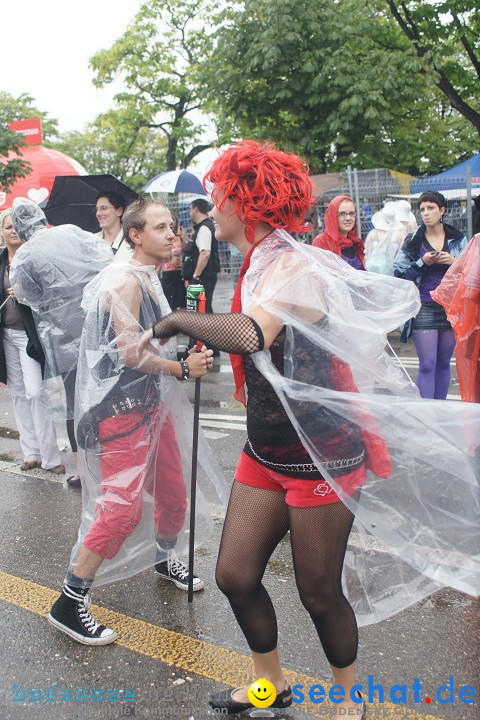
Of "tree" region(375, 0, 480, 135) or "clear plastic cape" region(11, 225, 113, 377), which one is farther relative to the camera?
"tree" region(375, 0, 480, 135)

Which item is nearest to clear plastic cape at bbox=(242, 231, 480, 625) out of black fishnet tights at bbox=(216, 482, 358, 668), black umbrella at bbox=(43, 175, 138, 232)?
black fishnet tights at bbox=(216, 482, 358, 668)

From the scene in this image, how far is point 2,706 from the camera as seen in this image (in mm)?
2521

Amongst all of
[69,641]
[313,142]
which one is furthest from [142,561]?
[313,142]

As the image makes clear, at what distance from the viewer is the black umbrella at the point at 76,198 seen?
220 inches

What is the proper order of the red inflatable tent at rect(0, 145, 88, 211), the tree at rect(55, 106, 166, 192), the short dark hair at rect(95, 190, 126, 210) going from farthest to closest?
1. the tree at rect(55, 106, 166, 192)
2. the red inflatable tent at rect(0, 145, 88, 211)
3. the short dark hair at rect(95, 190, 126, 210)

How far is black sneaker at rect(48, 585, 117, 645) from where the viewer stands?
2.89 meters

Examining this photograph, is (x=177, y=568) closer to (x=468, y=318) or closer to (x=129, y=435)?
(x=129, y=435)

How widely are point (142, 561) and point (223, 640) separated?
50 centimetres

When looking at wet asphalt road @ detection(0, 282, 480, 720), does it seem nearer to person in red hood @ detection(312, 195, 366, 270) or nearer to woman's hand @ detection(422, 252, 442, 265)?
woman's hand @ detection(422, 252, 442, 265)

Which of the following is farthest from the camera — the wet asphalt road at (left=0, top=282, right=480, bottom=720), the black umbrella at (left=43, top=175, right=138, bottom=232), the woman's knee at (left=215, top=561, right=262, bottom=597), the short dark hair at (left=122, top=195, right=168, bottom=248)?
the black umbrella at (left=43, top=175, right=138, bottom=232)

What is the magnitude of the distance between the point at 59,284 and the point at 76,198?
6.07ft

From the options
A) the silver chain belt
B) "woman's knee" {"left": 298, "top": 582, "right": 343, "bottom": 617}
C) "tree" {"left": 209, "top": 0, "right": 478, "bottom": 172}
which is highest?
"tree" {"left": 209, "top": 0, "right": 478, "bottom": 172}

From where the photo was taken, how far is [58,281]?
14.0ft

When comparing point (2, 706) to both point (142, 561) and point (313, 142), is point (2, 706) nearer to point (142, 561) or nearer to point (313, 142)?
point (142, 561)
